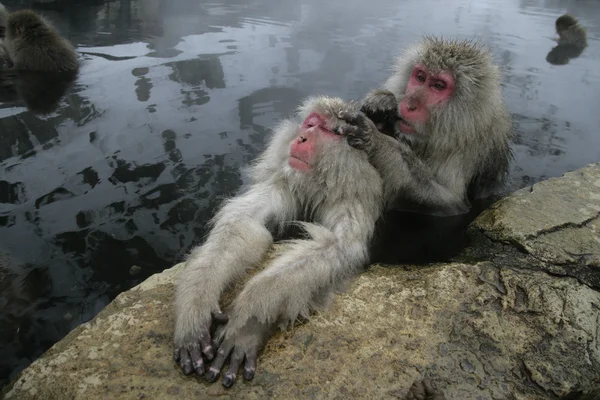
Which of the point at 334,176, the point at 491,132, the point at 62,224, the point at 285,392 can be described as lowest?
the point at 62,224

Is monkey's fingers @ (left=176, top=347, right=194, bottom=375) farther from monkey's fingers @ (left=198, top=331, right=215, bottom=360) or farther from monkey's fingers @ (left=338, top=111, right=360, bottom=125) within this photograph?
monkey's fingers @ (left=338, top=111, right=360, bottom=125)

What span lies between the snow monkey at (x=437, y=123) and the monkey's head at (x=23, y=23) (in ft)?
19.9

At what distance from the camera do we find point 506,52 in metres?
10.6

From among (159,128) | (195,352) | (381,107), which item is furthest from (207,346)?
(159,128)

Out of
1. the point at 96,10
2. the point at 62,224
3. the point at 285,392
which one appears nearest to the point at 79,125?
the point at 62,224

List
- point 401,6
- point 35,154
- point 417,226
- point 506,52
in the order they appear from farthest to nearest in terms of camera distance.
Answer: point 401,6 → point 506,52 → point 35,154 → point 417,226

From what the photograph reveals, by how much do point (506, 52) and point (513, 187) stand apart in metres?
6.77

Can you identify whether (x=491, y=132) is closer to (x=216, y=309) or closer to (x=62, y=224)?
(x=216, y=309)

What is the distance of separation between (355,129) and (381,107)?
2.09 ft

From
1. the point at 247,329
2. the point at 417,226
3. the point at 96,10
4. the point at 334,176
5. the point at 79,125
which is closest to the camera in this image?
the point at 247,329

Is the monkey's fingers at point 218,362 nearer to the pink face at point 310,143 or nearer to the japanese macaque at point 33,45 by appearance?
the pink face at point 310,143

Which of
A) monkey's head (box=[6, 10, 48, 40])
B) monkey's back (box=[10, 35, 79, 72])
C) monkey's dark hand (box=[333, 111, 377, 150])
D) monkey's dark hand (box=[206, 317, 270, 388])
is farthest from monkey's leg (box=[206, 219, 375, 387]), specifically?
monkey's head (box=[6, 10, 48, 40])

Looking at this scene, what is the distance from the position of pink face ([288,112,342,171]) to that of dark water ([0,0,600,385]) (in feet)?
3.94

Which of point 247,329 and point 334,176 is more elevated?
point 334,176
